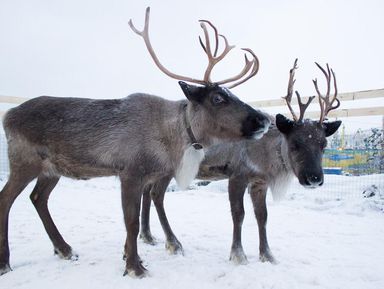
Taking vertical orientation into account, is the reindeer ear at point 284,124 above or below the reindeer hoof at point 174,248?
above

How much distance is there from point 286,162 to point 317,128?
20.8 inches

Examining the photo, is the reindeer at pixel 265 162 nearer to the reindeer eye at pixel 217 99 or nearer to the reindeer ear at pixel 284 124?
the reindeer ear at pixel 284 124

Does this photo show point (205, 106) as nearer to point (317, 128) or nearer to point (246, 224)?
point (317, 128)

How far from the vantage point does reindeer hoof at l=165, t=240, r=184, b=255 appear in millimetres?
4016

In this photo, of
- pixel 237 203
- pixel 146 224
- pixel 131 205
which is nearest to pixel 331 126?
pixel 237 203

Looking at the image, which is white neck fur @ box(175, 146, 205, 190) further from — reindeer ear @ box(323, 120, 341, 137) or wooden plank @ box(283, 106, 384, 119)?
wooden plank @ box(283, 106, 384, 119)

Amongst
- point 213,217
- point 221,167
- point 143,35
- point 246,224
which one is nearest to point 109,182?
point 213,217

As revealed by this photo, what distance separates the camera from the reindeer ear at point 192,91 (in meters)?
3.32

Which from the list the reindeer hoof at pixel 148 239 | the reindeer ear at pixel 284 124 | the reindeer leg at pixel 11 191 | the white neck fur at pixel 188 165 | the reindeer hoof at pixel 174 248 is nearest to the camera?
the reindeer leg at pixel 11 191

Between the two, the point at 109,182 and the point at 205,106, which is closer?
the point at 205,106

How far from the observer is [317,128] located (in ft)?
12.7

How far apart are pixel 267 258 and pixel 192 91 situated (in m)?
2.00

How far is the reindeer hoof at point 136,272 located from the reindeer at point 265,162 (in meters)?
0.91

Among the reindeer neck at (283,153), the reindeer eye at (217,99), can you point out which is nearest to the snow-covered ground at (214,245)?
the reindeer neck at (283,153)
